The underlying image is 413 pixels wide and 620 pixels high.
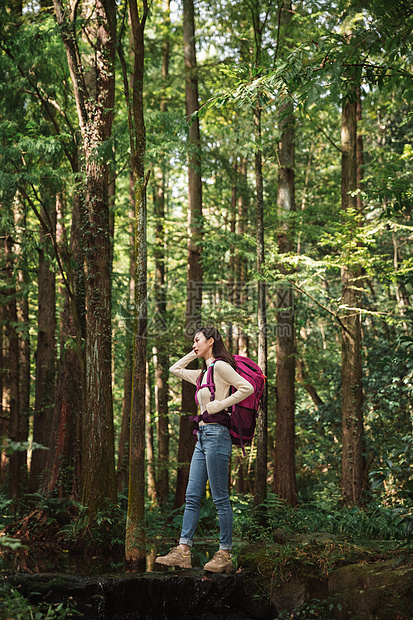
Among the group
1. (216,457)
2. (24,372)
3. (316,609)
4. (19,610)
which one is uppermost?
(24,372)

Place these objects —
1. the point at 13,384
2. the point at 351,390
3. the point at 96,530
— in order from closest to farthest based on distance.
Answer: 1. the point at 96,530
2. the point at 351,390
3. the point at 13,384

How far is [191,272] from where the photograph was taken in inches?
488

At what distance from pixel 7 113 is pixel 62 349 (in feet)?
17.1

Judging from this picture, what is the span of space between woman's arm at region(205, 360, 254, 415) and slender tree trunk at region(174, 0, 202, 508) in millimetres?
6364

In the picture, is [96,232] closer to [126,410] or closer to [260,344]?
[260,344]

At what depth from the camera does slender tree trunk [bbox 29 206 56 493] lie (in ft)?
43.6

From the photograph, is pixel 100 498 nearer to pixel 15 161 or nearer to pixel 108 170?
pixel 108 170

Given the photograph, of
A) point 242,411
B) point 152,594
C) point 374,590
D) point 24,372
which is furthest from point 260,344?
point 24,372

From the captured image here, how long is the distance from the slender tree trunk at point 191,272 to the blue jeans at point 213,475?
243 inches

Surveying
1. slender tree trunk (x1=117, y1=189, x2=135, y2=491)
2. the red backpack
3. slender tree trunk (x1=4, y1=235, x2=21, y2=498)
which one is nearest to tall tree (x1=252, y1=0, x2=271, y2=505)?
the red backpack

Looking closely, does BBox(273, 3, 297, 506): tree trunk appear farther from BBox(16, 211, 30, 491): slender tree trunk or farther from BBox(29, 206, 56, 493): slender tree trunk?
BBox(16, 211, 30, 491): slender tree trunk

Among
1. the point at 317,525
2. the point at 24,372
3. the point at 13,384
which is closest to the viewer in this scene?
the point at 317,525

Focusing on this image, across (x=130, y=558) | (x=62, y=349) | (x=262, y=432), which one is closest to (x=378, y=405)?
(x=262, y=432)

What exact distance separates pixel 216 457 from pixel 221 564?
109 centimetres
